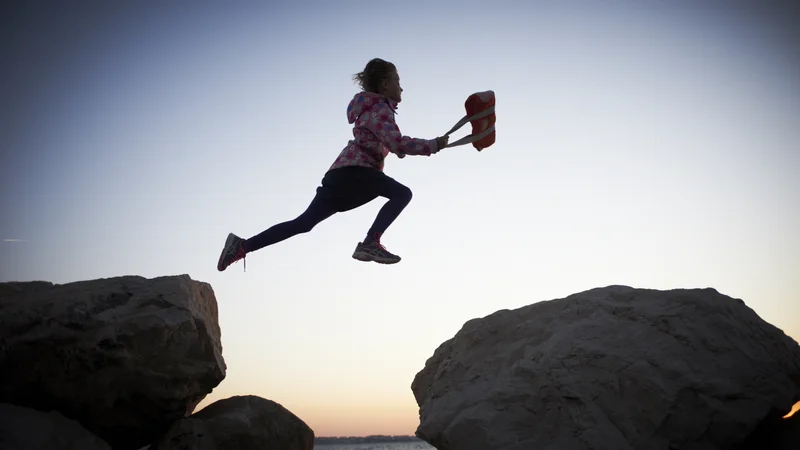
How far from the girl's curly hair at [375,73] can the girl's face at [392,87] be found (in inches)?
1.6

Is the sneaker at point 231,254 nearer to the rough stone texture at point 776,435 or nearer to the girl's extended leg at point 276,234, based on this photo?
the girl's extended leg at point 276,234

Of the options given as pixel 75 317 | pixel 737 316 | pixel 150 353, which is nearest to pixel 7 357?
pixel 75 317

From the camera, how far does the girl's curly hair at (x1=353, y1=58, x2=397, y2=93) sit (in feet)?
19.3

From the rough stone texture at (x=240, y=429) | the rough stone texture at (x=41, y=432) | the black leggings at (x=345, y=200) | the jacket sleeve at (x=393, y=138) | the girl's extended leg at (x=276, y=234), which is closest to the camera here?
the rough stone texture at (x=41, y=432)

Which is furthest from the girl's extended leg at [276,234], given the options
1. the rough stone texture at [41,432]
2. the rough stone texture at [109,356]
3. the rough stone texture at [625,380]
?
the rough stone texture at [625,380]

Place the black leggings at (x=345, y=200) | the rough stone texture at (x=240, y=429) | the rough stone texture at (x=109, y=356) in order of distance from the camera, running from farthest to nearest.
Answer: the black leggings at (x=345, y=200) → the rough stone texture at (x=240, y=429) → the rough stone texture at (x=109, y=356)

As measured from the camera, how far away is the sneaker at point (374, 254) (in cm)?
570

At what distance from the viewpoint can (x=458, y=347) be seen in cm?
600

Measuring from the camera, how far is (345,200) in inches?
233

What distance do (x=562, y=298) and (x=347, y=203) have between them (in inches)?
89.6

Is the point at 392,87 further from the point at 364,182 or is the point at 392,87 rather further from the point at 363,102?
the point at 364,182

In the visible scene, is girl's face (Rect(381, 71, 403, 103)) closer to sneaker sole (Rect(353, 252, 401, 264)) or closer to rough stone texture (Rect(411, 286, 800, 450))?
sneaker sole (Rect(353, 252, 401, 264))

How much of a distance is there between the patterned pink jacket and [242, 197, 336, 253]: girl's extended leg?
40 cm

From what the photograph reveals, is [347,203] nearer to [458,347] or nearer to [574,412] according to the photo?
[458,347]
